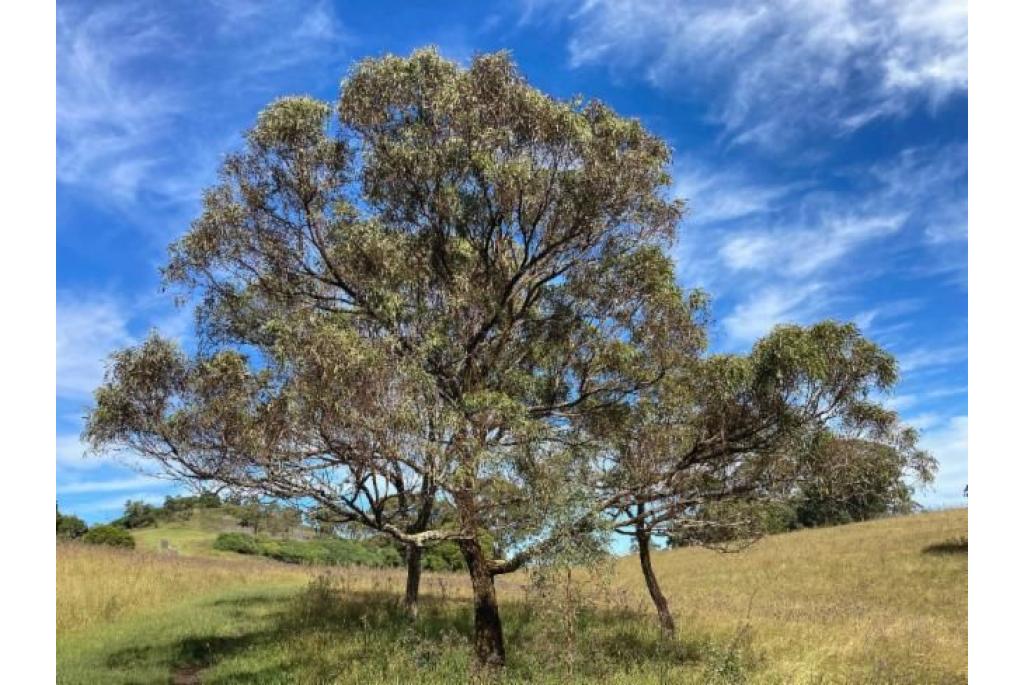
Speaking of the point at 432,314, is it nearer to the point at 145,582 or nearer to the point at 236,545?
the point at 145,582

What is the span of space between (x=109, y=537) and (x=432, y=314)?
1519 inches

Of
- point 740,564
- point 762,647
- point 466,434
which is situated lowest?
point 740,564

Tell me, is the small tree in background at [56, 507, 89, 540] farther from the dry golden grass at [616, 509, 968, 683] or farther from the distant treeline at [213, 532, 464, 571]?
the dry golden grass at [616, 509, 968, 683]

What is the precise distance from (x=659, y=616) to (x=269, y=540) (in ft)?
143

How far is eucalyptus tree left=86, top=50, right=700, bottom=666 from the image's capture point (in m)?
12.8

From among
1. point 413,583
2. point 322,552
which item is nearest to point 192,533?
point 322,552

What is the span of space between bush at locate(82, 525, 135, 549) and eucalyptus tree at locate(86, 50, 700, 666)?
3448 centimetres

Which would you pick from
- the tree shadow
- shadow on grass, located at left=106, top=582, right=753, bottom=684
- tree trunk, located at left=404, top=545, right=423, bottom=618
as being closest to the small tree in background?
shadow on grass, located at left=106, top=582, right=753, bottom=684

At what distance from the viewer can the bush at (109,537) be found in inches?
1688

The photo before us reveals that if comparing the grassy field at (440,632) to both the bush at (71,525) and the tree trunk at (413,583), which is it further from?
the bush at (71,525)

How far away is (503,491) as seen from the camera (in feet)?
45.9
